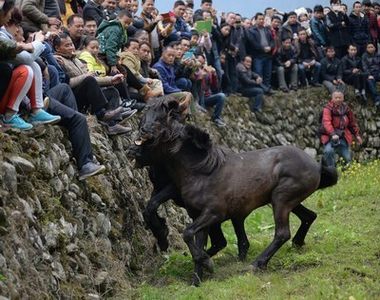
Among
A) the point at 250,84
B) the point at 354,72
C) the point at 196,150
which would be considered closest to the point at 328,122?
the point at 250,84

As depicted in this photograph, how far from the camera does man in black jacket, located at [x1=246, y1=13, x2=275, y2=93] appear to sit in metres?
21.3

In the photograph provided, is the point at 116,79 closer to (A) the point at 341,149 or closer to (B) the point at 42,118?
(B) the point at 42,118

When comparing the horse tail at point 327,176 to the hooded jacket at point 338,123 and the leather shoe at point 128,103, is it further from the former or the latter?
the hooded jacket at point 338,123

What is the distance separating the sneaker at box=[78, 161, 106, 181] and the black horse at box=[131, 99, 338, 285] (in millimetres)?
699

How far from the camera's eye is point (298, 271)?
9938 mm

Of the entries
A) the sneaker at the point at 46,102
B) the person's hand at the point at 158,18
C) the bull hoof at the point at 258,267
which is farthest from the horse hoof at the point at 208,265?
the person's hand at the point at 158,18

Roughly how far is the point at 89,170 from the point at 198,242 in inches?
63.3

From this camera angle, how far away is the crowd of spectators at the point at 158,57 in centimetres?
926

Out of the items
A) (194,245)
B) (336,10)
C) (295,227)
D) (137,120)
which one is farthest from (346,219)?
(336,10)

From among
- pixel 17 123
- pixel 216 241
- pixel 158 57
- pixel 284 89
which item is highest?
pixel 17 123

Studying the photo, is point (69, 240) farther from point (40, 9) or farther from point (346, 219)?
point (346, 219)

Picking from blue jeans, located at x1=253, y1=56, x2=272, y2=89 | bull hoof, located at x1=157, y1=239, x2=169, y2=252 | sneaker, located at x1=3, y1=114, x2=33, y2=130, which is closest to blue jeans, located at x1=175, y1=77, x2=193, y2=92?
bull hoof, located at x1=157, y1=239, x2=169, y2=252

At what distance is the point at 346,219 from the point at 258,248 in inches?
121

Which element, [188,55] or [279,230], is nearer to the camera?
[279,230]
